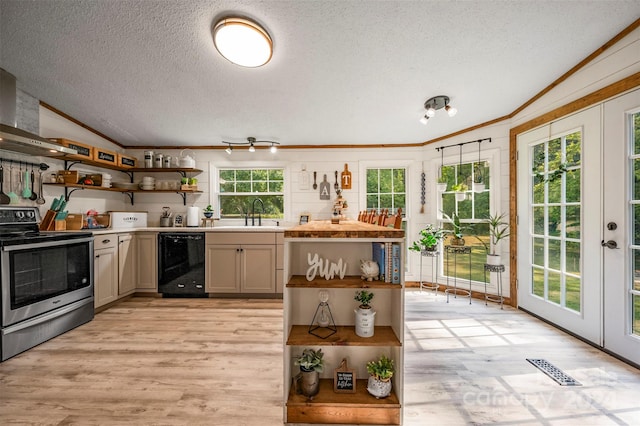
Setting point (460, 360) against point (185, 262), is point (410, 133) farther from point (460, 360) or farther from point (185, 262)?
point (185, 262)

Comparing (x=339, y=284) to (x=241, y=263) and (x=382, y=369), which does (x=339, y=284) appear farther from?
(x=241, y=263)

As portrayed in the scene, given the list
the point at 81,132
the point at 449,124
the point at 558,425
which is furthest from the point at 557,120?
the point at 81,132

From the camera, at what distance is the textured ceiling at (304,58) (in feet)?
5.90

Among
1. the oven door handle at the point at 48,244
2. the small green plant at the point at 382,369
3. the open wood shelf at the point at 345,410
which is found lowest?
the open wood shelf at the point at 345,410

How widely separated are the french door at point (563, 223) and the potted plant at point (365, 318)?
87.3 inches

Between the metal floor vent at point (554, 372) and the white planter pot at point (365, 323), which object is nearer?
the white planter pot at point (365, 323)

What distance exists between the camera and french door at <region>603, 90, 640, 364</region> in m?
2.01

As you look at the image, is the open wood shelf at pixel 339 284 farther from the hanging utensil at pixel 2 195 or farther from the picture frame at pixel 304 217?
the hanging utensil at pixel 2 195

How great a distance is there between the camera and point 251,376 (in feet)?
6.22

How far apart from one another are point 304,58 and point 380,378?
2.43m

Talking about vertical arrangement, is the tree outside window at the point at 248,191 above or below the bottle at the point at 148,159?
below

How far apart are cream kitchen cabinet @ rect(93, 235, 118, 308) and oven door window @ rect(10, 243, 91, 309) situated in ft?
0.69

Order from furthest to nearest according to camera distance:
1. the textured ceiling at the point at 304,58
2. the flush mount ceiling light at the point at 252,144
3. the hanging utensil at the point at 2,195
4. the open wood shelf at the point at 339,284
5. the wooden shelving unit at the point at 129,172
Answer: the flush mount ceiling light at the point at 252,144, the wooden shelving unit at the point at 129,172, the hanging utensil at the point at 2,195, the textured ceiling at the point at 304,58, the open wood shelf at the point at 339,284

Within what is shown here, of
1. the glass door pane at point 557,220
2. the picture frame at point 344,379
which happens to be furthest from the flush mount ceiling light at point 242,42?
the glass door pane at point 557,220
